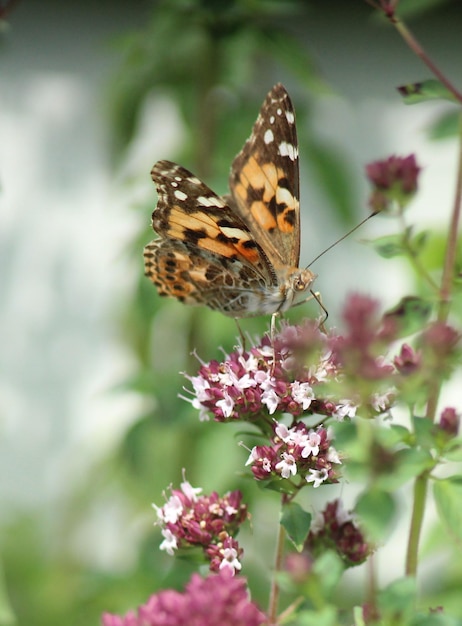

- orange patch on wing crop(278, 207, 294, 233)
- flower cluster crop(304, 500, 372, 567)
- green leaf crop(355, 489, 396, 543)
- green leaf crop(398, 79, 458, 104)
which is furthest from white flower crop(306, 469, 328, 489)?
orange patch on wing crop(278, 207, 294, 233)

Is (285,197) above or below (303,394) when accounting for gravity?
above

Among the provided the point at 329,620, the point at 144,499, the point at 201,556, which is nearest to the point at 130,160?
the point at 144,499

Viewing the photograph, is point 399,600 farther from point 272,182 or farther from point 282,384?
point 272,182

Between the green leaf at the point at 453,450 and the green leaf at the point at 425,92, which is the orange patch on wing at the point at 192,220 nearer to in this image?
the green leaf at the point at 425,92

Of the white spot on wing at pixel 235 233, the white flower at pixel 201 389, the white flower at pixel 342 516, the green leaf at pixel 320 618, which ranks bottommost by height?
the green leaf at pixel 320 618

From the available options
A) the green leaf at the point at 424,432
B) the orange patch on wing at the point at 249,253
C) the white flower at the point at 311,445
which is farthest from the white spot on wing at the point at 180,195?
the green leaf at the point at 424,432

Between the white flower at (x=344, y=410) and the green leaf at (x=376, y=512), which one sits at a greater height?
the white flower at (x=344, y=410)

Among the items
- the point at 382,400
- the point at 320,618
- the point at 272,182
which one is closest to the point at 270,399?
the point at 382,400
